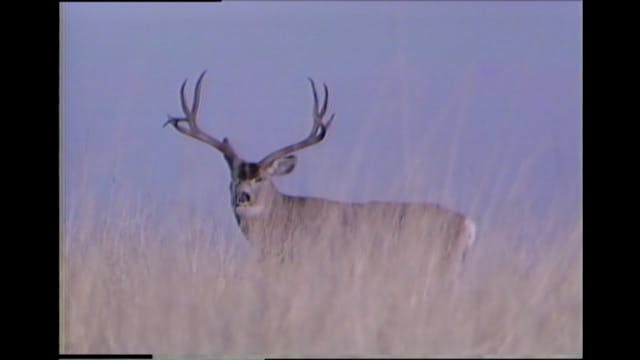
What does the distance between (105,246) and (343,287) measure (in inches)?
41.0

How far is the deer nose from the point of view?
747 cm

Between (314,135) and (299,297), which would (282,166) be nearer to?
(314,135)

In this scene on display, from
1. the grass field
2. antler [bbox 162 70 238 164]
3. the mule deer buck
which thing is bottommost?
the grass field

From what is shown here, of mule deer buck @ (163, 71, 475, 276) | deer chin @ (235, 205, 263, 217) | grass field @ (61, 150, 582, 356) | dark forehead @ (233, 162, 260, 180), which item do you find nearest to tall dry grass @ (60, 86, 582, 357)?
grass field @ (61, 150, 582, 356)

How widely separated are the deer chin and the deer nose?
0.10 ft

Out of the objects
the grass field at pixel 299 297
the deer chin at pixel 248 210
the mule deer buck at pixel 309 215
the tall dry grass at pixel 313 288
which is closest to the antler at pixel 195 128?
the mule deer buck at pixel 309 215

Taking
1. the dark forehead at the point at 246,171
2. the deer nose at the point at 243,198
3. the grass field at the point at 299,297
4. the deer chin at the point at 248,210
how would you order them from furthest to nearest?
the dark forehead at the point at 246,171
the deer nose at the point at 243,198
the deer chin at the point at 248,210
the grass field at the point at 299,297

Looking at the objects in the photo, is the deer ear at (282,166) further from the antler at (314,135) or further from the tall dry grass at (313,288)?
the tall dry grass at (313,288)

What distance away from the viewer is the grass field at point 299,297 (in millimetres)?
4301

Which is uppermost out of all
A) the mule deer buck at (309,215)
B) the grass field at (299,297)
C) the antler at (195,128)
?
the antler at (195,128)

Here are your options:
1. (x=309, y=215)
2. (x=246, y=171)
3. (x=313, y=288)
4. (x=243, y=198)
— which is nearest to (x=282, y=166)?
(x=246, y=171)

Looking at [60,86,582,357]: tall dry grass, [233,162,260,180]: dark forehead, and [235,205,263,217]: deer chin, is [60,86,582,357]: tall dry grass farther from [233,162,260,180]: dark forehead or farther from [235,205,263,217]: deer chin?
[233,162,260,180]: dark forehead

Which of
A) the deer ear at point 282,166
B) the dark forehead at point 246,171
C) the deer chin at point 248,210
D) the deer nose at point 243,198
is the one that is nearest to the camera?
the deer chin at point 248,210

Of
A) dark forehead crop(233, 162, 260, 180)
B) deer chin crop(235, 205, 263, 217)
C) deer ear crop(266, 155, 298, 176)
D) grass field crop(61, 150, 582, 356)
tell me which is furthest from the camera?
deer ear crop(266, 155, 298, 176)
